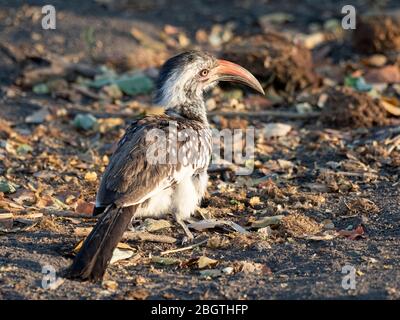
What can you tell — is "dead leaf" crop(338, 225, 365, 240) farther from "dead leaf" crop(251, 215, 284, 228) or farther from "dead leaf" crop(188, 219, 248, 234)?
"dead leaf" crop(188, 219, 248, 234)

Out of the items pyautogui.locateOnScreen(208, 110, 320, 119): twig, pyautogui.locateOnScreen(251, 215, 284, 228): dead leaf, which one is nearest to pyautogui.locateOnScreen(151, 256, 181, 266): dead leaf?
pyautogui.locateOnScreen(251, 215, 284, 228): dead leaf

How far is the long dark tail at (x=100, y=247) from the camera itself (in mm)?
4918

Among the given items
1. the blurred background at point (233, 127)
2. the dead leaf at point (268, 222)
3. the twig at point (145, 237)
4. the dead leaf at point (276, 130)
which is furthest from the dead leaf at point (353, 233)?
the dead leaf at point (276, 130)

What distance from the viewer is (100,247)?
5.04m

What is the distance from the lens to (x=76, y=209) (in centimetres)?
632

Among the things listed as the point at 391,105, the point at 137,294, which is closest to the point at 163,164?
the point at 137,294

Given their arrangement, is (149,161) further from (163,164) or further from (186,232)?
(186,232)

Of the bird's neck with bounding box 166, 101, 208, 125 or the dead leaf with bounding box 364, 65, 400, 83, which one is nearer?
the bird's neck with bounding box 166, 101, 208, 125

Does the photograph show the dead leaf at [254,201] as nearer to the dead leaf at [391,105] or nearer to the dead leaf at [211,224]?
the dead leaf at [211,224]

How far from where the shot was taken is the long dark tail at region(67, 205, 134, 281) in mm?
4918

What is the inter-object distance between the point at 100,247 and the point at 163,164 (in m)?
0.92
